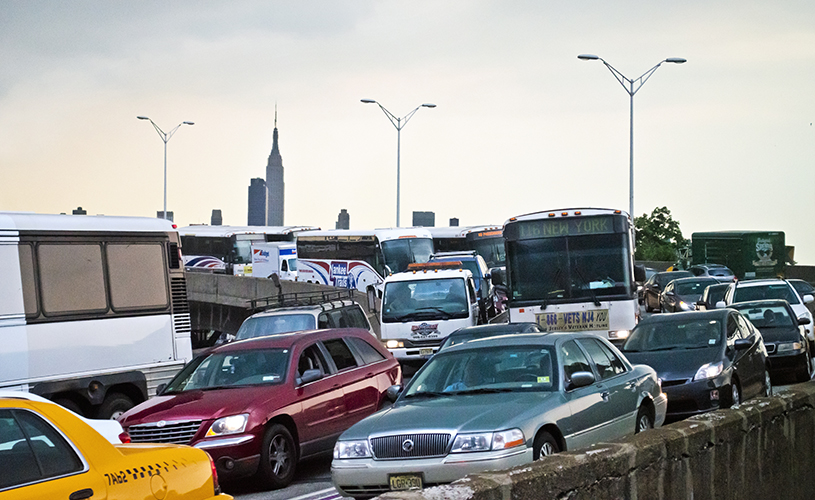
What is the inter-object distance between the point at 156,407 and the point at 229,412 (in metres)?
0.94

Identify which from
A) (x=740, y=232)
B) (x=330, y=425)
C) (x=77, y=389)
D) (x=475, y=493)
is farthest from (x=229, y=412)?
(x=740, y=232)

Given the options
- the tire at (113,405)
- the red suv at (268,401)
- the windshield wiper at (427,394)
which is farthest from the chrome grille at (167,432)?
the tire at (113,405)

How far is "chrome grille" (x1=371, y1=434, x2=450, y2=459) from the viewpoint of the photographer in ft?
27.1

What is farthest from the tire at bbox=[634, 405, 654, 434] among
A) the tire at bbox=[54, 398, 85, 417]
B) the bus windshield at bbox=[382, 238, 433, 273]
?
the bus windshield at bbox=[382, 238, 433, 273]

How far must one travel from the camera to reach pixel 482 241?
50.0 meters

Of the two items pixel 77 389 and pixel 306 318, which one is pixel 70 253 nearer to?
pixel 77 389

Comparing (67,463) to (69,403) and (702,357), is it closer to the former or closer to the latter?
(69,403)

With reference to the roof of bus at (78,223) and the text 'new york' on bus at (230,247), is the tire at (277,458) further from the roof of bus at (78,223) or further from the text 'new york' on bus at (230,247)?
the text 'new york' on bus at (230,247)

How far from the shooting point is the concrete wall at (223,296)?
46.0 meters

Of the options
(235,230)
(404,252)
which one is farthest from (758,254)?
(235,230)

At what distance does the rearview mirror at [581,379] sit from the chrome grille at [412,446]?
1569mm

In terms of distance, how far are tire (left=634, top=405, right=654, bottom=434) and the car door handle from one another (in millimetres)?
6361

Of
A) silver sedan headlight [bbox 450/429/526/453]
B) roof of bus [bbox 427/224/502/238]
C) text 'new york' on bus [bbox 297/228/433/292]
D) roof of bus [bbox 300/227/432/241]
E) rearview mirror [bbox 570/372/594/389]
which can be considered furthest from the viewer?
roof of bus [bbox 427/224/502/238]

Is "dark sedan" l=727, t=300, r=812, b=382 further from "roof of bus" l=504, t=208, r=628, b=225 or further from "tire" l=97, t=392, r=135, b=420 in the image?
"tire" l=97, t=392, r=135, b=420
